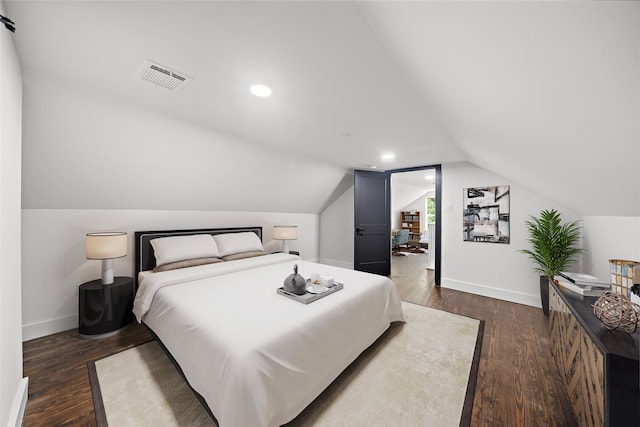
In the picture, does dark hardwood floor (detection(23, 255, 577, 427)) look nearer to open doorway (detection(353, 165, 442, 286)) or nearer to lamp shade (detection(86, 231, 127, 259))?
lamp shade (detection(86, 231, 127, 259))

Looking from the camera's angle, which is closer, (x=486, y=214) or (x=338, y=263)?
(x=486, y=214)

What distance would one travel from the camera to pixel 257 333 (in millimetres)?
1481

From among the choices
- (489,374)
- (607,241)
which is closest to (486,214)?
(607,241)

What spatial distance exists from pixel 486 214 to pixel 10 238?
16.5 feet

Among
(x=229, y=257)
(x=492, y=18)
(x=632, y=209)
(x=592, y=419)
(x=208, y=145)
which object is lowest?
(x=592, y=419)

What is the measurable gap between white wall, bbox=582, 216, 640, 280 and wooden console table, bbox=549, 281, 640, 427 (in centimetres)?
58

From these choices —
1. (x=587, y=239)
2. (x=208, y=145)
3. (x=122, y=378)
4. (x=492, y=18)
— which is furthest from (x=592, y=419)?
(x=208, y=145)

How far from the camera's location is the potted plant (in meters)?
2.94

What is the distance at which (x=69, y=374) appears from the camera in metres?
1.92

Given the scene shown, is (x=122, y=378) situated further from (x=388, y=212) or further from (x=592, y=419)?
(x=388, y=212)

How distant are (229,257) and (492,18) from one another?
11.5 ft

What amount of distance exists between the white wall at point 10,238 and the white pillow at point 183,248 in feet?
4.41

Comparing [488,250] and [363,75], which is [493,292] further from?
[363,75]

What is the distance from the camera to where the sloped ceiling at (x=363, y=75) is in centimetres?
77
